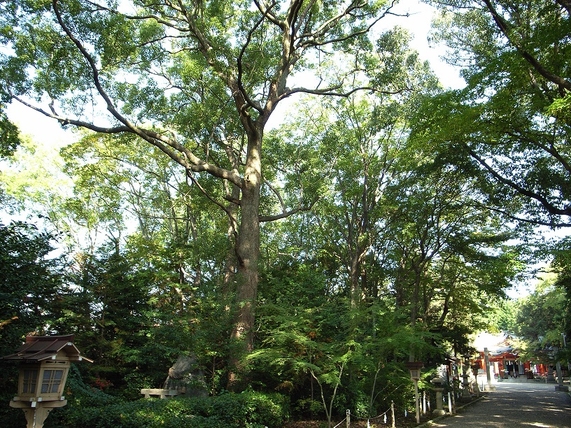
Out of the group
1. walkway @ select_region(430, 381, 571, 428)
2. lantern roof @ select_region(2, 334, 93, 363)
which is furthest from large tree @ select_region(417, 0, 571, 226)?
lantern roof @ select_region(2, 334, 93, 363)

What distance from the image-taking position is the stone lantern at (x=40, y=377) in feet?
22.2

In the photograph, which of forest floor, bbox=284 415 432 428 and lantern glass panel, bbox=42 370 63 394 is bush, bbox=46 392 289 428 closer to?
forest floor, bbox=284 415 432 428

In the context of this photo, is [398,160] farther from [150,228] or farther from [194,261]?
[150,228]

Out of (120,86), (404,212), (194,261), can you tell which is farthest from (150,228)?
(404,212)

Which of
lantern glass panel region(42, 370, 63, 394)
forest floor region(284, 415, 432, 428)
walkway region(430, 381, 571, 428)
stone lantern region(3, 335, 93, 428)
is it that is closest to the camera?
stone lantern region(3, 335, 93, 428)

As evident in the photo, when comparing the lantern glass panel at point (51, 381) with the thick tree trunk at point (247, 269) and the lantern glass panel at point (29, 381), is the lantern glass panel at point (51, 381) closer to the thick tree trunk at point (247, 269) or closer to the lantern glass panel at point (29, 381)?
the lantern glass panel at point (29, 381)

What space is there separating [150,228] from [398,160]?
16.1 metres

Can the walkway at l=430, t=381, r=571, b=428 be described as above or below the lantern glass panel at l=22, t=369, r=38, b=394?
below

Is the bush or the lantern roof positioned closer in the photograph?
the lantern roof

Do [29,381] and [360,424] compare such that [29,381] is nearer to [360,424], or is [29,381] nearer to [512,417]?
[360,424]

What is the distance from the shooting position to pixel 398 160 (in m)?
17.3

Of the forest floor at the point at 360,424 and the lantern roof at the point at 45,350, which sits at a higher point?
the lantern roof at the point at 45,350

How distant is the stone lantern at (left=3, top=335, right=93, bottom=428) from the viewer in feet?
22.2

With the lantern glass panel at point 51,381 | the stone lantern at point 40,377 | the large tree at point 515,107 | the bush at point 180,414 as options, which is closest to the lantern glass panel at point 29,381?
the stone lantern at point 40,377
